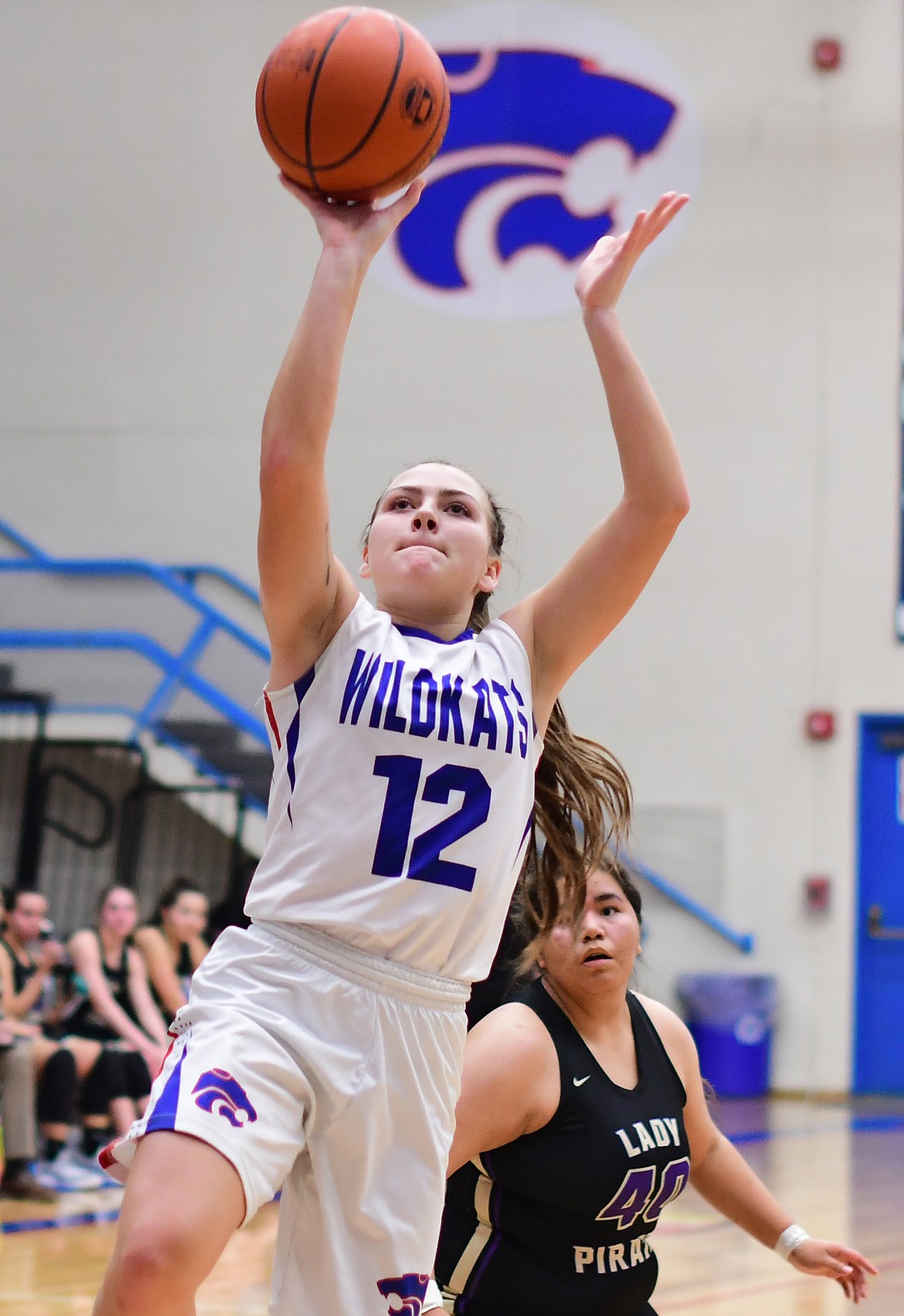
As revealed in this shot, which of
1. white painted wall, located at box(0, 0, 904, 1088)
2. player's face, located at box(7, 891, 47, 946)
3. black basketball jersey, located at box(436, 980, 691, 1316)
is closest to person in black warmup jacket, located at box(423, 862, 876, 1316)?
black basketball jersey, located at box(436, 980, 691, 1316)

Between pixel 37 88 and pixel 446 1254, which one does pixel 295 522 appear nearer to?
pixel 446 1254

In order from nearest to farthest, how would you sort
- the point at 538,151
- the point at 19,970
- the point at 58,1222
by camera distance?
the point at 58,1222, the point at 19,970, the point at 538,151

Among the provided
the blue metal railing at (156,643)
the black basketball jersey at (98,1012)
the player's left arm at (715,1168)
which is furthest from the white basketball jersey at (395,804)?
the blue metal railing at (156,643)

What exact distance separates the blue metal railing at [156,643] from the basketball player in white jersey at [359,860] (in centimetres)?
755

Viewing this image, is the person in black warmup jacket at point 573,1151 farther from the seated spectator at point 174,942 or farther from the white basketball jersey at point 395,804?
the seated spectator at point 174,942

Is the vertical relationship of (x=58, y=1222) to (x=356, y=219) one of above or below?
below

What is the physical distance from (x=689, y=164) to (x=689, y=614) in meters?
3.02

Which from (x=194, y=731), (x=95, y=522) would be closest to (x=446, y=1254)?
(x=194, y=731)

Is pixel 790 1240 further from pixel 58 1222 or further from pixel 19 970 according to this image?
pixel 19 970

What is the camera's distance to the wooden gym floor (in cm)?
469

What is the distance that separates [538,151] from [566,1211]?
29.5 feet

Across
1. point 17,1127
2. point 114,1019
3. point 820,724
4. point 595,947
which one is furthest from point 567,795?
point 820,724

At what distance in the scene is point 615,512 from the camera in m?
2.36

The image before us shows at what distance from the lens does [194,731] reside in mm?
9914
